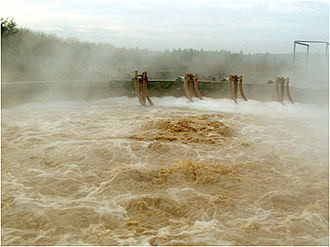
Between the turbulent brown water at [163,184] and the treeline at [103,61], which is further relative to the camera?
the treeline at [103,61]

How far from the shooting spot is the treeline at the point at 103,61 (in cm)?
1459

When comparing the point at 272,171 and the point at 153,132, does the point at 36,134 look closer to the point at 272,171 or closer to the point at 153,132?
the point at 153,132

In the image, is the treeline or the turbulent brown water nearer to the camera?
the turbulent brown water

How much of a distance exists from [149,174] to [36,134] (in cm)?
324

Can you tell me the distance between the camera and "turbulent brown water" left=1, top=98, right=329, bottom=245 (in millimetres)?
2988

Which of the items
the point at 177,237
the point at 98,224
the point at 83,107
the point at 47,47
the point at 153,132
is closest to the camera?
the point at 177,237

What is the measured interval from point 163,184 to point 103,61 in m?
16.6

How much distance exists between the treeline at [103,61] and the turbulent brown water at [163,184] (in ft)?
23.6

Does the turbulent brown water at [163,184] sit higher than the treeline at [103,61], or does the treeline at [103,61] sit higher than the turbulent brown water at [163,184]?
the treeline at [103,61]

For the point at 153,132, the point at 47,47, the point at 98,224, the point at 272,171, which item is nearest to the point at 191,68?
the point at 47,47

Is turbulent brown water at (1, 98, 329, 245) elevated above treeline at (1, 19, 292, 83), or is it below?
below

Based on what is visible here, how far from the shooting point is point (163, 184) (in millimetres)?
4047

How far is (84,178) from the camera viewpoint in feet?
13.9

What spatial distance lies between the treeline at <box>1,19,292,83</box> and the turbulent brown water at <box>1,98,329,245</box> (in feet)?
23.6
